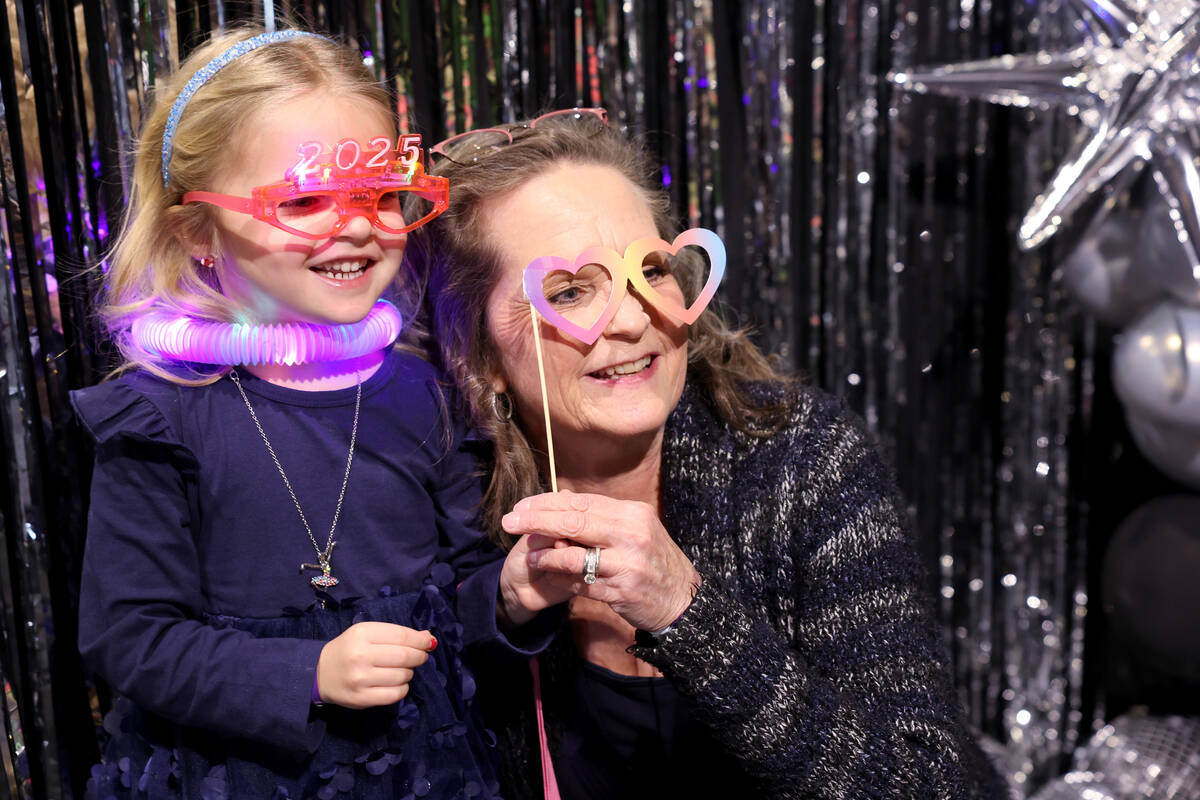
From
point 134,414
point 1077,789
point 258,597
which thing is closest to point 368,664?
point 258,597

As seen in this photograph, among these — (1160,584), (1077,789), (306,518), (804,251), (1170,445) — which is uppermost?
(804,251)

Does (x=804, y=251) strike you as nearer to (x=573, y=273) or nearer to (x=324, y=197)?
(x=573, y=273)

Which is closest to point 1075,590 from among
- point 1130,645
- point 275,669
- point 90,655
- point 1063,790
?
point 1130,645

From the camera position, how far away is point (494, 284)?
4.42ft

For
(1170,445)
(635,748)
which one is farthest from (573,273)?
(1170,445)

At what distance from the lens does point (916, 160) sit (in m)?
2.11

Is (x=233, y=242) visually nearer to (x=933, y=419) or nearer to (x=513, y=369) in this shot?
(x=513, y=369)

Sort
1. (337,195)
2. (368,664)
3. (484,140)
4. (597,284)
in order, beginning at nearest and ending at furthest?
1. (368,664)
2. (337,195)
3. (597,284)
4. (484,140)

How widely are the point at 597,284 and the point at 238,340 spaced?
1.40ft

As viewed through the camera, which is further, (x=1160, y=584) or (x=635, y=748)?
(x=1160, y=584)

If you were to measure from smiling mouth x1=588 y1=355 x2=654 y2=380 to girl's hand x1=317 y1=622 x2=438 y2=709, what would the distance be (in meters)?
0.39

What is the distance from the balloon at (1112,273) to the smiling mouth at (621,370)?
3.74 feet

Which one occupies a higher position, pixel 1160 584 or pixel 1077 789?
pixel 1160 584

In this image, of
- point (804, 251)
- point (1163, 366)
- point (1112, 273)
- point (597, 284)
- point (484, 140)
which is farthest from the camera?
point (804, 251)
